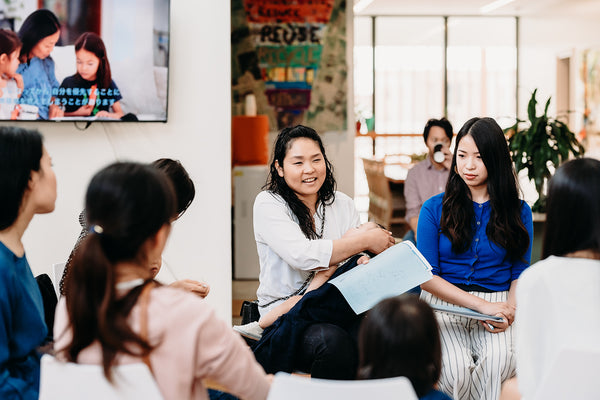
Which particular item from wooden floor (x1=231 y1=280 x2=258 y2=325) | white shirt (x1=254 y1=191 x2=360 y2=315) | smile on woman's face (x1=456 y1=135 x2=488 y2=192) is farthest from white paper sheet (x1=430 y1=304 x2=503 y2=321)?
wooden floor (x1=231 y1=280 x2=258 y2=325)

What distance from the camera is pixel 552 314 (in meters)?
1.57

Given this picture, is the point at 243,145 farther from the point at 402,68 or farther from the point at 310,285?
the point at 402,68

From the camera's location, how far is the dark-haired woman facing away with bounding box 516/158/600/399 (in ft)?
5.11

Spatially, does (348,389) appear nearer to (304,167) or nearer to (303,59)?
(304,167)

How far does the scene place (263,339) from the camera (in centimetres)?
228

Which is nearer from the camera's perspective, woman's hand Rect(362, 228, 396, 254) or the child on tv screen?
woman's hand Rect(362, 228, 396, 254)

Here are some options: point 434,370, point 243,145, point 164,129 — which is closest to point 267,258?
point 434,370

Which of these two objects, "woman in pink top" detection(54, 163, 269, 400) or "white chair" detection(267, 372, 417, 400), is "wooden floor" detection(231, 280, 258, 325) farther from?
"white chair" detection(267, 372, 417, 400)

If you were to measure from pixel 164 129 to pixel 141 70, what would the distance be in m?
0.33

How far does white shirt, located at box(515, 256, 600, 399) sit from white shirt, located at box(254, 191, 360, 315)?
34.2 inches

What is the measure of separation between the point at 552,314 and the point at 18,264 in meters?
1.26

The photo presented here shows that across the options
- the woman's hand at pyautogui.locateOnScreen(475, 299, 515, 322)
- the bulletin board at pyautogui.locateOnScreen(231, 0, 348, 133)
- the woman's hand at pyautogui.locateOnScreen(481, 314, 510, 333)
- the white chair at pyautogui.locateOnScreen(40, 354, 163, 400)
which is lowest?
the woman's hand at pyautogui.locateOnScreen(481, 314, 510, 333)

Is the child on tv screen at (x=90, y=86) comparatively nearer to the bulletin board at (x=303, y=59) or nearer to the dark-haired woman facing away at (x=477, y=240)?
the dark-haired woman facing away at (x=477, y=240)

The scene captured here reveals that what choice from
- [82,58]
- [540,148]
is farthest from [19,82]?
[540,148]
